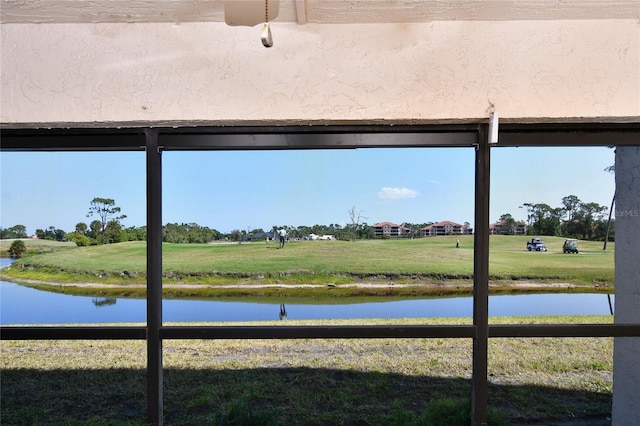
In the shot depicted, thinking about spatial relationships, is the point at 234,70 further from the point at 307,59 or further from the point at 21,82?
the point at 21,82

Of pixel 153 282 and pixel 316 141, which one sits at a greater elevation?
pixel 316 141

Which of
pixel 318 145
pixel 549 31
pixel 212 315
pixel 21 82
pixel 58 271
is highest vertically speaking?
pixel 549 31

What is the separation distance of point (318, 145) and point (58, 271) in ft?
7.00

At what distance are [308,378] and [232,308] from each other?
1.30m

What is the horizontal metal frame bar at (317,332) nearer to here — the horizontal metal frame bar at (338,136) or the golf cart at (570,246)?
the horizontal metal frame bar at (338,136)

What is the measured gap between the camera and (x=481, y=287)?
1.20m

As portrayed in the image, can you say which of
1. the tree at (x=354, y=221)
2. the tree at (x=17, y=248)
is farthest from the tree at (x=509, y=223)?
the tree at (x=17, y=248)

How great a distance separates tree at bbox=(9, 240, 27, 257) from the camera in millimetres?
1784

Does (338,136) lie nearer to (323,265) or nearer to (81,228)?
(81,228)

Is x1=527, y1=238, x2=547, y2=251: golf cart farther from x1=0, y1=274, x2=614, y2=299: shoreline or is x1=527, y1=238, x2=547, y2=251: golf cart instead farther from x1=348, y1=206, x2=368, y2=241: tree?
x1=348, y1=206, x2=368, y2=241: tree

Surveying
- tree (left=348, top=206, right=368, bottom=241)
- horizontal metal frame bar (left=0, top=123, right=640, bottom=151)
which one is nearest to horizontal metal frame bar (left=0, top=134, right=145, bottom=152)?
horizontal metal frame bar (left=0, top=123, right=640, bottom=151)

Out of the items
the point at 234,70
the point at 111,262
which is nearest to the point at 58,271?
the point at 111,262

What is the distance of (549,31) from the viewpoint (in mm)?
1131

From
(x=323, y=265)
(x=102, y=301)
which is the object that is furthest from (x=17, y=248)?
(x=323, y=265)
